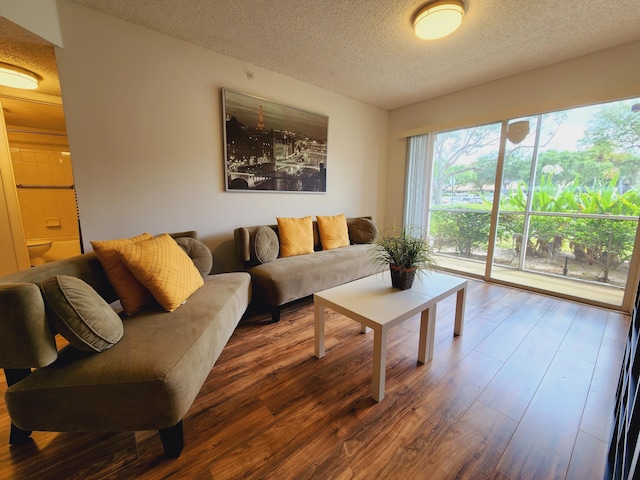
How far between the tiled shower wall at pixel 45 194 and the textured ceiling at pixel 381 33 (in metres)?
3.14

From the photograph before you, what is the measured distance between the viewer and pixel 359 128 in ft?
12.9

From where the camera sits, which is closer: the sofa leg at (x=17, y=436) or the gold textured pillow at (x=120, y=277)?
the sofa leg at (x=17, y=436)

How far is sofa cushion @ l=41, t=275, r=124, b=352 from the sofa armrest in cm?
4

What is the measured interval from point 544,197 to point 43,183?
22.8 ft

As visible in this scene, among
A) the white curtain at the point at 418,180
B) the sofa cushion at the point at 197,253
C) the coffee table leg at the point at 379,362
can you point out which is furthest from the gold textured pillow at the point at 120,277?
the white curtain at the point at 418,180

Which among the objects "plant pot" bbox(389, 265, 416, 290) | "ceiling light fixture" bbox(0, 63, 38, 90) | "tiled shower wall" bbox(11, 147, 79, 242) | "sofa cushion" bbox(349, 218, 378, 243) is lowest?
"plant pot" bbox(389, 265, 416, 290)

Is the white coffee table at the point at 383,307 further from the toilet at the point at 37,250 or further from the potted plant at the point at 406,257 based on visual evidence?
the toilet at the point at 37,250

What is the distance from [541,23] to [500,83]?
1.08 metres

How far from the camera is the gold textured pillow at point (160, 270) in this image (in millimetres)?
1475

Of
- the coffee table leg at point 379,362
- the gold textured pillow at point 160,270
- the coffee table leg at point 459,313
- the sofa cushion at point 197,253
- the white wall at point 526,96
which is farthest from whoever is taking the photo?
the white wall at point 526,96

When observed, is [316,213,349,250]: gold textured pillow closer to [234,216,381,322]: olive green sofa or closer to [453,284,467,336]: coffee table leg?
[234,216,381,322]: olive green sofa

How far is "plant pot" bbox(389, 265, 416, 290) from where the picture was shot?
183 centimetres

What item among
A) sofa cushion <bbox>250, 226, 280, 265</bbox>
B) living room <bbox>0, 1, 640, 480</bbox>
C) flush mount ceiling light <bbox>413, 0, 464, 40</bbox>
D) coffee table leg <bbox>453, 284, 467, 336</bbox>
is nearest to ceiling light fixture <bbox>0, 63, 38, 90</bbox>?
living room <bbox>0, 1, 640, 480</bbox>

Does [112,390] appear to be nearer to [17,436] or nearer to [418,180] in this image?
[17,436]
